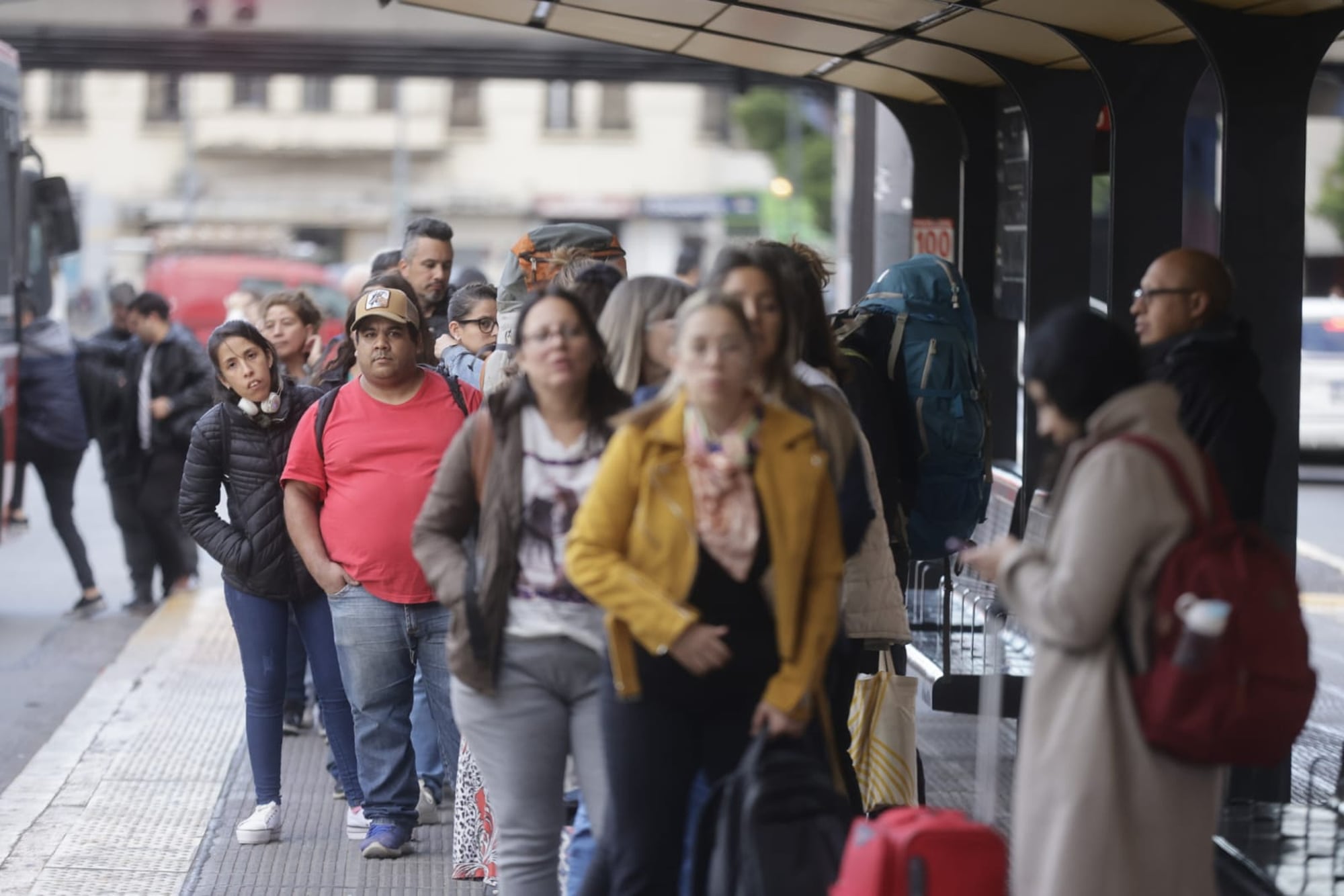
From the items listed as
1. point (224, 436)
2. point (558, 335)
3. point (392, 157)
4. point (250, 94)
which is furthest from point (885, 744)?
point (250, 94)

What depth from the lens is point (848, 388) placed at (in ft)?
18.4

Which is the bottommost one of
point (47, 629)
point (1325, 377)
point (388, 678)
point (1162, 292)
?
point (47, 629)

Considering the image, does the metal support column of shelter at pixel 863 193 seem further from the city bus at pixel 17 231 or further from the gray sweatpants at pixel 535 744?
the gray sweatpants at pixel 535 744

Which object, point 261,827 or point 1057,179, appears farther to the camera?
point 1057,179

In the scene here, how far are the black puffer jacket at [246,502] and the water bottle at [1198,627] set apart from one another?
349 cm

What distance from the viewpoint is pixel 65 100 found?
185 ft

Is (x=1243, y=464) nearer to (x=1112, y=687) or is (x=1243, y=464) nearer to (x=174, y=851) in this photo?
(x=1112, y=687)

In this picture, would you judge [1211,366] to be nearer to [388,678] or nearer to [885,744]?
[885,744]

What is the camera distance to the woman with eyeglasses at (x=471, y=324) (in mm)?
7070

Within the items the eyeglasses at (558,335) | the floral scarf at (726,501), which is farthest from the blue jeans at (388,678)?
the floral scarf at (726,501)

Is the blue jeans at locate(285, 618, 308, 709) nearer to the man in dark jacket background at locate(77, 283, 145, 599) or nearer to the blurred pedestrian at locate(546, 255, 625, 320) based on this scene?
the blurred pedestrian at locate(546, 255, 625, 320)

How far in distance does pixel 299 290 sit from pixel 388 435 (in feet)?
11.2

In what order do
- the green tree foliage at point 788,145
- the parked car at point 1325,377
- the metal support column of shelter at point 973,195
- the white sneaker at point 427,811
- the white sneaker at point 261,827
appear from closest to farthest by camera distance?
the white sneaker at point 261,827 → the white sneaker at point 427,811 → the metal support column of shelter at point 973,195 → the parked car at point 1325,377 → the green tree foliage at point 788,145

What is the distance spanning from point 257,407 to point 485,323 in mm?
1014
